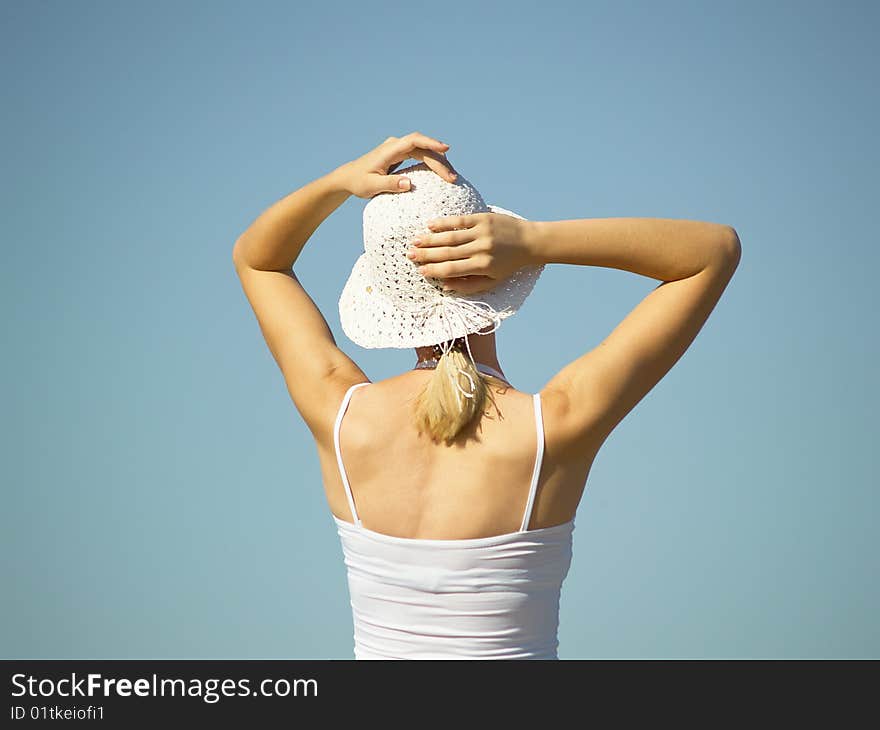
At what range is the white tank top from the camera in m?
1.98

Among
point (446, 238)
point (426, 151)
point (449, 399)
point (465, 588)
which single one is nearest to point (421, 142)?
point (426, 151)

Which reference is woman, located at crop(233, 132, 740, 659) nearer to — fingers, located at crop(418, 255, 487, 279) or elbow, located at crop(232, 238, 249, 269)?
fingers, located at crop(418, 255, 487, 279)

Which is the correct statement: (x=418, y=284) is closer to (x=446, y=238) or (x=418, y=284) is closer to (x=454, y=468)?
(x=446, y=238)

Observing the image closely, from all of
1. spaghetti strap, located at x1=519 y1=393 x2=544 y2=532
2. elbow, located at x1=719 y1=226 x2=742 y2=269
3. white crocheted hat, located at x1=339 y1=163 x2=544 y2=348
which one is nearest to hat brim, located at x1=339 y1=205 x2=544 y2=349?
white crocheted hat, located at x1=339 y1=163 x2=544 y2=348

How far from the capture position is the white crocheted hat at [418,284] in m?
2.04

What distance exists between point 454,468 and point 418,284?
430mm

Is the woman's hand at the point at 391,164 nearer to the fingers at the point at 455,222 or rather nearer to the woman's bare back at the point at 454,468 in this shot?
the fingers at the point at 455,222

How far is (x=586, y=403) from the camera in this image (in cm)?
190

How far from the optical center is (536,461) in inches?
75.1

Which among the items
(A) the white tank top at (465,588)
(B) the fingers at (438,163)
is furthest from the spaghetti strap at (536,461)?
(B) the fingers at (438,163)

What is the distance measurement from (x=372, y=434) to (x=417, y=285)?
358 mm

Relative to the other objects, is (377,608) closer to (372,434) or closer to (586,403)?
(372,434)

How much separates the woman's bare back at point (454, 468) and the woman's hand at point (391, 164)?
1.38 feet

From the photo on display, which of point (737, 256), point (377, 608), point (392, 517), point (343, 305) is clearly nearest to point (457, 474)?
point (392, 517)
